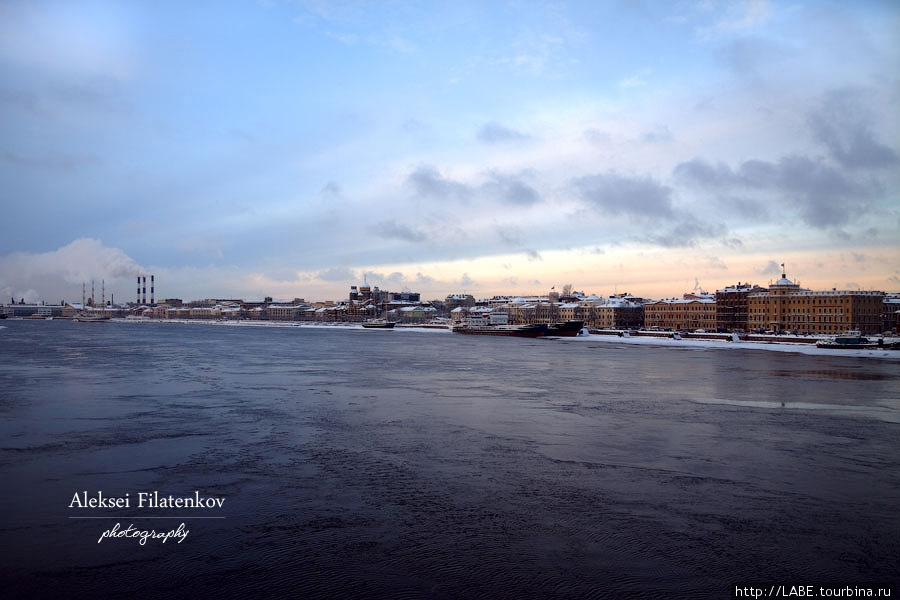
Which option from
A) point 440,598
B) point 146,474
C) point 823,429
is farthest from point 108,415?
point 823,429

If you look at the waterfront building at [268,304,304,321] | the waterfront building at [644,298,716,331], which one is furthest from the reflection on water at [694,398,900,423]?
the waterfront building at [268,304,304,321]

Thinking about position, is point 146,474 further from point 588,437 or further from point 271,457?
point 588,437

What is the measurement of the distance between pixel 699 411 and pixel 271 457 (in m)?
12.2

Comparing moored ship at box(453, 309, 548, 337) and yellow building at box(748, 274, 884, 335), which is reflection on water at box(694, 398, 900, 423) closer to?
moored ship at box(453, 309, 548, 337)

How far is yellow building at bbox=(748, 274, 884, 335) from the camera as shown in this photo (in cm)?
7956

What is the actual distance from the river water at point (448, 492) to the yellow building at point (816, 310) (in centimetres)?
6903

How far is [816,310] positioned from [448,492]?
285ft

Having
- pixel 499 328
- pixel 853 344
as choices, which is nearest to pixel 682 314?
pixel 499 328

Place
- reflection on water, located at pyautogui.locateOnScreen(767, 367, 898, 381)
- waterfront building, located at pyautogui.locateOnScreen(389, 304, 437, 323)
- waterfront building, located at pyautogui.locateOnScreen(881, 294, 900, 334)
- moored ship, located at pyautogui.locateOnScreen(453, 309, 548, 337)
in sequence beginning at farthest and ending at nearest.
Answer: waterfront building, located at pyautogui.locateOnScreen(389, 304, 437, 323), moored ship, located at pyautogui.locateOnScreen(453, 309, 548, 337), waterfront building, located at pyautogui.locateOnScreen(881, 294, 900, 334), reflection on water, located at pyautogui.locateOnScreen(767, 367, 898, 381)

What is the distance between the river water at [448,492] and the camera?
6.83 metres

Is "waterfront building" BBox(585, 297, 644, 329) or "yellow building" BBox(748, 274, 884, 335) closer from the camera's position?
"yellow building" BBox(748, 274, 884, 335)

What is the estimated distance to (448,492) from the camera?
9.61 metres

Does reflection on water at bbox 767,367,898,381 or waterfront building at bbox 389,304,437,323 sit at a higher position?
waterfront building at bbox 389,304,437,323

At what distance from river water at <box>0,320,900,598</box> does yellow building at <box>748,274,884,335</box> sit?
69029 mm
